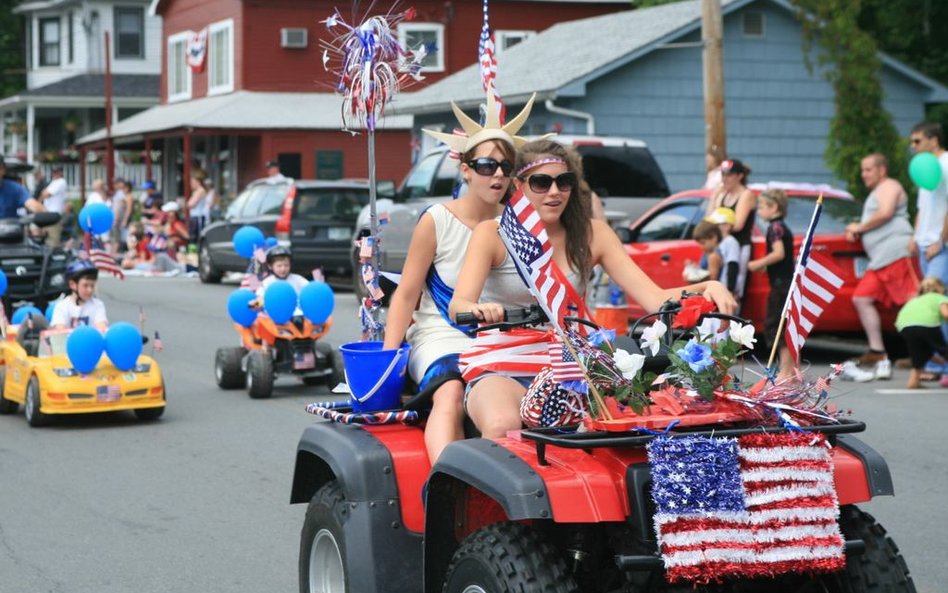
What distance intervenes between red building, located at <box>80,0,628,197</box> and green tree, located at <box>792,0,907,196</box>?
14.9m

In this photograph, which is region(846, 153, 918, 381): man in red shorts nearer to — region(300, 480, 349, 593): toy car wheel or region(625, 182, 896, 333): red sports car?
region(625, 182, 896, 333): red sports car

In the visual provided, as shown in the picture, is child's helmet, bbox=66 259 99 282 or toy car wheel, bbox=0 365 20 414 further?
toy car wheel, bbox=0 365 20 414

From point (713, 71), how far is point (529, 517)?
55.2 ft

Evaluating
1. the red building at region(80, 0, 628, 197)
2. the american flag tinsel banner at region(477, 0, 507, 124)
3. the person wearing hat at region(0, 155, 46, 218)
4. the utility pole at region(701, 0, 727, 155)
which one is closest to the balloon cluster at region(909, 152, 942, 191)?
the utility pole at region(701, 0, 727, 155)

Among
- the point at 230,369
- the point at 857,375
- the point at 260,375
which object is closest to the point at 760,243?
the point at 857,375

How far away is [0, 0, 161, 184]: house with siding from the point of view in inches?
2058

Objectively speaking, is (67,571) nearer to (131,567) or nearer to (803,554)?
(131,567)

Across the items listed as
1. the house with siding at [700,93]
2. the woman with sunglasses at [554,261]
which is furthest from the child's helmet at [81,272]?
the house with siding at [700,93]

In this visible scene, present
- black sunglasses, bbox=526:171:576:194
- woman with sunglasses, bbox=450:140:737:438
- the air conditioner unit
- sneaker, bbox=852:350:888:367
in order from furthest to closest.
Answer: the air conditioner unit → sneaker, bbox=852:350:888:367 → black sunglasses, bbox=526:171:576:194 → woman with sunglasses, bbox=450:140:737:438

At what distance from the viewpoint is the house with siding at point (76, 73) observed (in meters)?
52.3

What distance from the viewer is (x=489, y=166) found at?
569 cm

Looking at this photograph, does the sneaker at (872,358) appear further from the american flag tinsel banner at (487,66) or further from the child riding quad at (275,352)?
the american flag tinsel banner at (487,66)

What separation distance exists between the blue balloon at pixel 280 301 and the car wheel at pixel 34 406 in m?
2.18

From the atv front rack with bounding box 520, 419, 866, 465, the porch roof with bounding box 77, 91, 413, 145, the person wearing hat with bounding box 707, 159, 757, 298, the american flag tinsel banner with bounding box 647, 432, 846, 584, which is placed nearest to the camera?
the american flag tinsel banner with bounding box 647, 432, 846, 584
